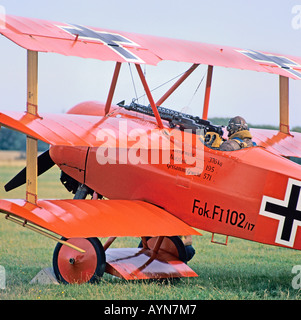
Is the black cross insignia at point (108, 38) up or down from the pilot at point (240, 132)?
up

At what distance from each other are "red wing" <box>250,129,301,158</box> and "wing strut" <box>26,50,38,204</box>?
398 centimetres

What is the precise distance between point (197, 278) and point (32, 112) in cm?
333

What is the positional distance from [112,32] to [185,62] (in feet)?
3.72

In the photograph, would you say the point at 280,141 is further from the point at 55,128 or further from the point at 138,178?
the point at 55,128

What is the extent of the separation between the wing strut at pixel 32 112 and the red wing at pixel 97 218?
198 mm

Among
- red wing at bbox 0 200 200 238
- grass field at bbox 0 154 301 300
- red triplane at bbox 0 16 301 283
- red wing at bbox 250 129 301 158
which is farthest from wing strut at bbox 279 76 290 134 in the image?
red wing at bbox 0 200 200 238

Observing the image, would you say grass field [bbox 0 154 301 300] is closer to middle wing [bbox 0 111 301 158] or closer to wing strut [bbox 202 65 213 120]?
middle wing [bbox 0 111 301 158]

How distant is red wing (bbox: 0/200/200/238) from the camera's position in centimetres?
701

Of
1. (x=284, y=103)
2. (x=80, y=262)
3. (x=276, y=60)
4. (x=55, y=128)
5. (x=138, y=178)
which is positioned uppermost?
(x=276, y=60)

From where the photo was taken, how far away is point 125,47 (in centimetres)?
821

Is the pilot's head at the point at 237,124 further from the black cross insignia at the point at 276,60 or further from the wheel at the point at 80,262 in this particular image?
the wheel at the point at 80,262

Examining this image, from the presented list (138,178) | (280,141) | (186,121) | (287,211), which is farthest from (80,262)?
(280,141)

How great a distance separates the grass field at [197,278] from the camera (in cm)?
719

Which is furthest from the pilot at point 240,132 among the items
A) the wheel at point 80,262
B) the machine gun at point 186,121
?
the wheel at point 80,262
